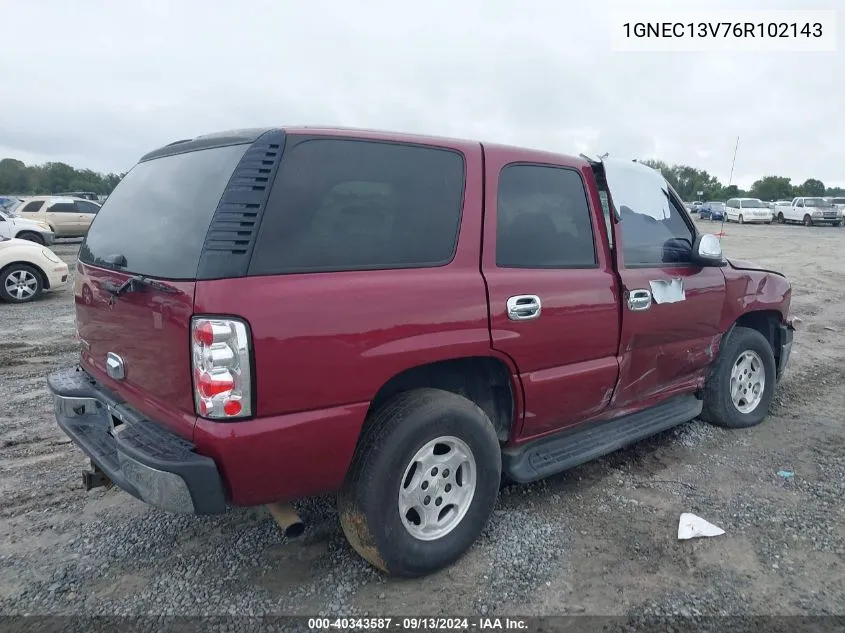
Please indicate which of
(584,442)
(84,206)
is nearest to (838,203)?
(84,206)

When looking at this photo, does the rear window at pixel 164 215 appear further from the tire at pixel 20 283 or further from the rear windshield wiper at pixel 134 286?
the tire at pixel 20 283

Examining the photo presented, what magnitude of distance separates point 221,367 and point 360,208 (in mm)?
847

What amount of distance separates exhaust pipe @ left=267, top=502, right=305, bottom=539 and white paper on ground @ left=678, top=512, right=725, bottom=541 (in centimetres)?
189

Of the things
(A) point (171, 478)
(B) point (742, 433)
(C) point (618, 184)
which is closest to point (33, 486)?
(A) point (171, 478)

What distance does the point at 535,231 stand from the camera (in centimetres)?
307

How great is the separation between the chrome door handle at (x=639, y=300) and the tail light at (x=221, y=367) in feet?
7.09

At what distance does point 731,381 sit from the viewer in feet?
14.4

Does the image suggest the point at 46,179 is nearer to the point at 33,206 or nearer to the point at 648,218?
the point at 33,206

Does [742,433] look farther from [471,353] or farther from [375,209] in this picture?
[375,209]

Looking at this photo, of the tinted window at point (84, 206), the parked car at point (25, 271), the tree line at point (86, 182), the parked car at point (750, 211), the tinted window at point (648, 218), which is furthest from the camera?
the tree line at point (86, 182)

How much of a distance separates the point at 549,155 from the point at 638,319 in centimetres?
104

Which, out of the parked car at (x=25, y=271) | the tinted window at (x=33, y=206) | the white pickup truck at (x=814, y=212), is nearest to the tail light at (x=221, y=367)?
the parked car at (x=25, y=271)

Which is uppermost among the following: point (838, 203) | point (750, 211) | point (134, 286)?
point (838, 203)

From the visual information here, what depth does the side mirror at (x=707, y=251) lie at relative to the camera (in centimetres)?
372
